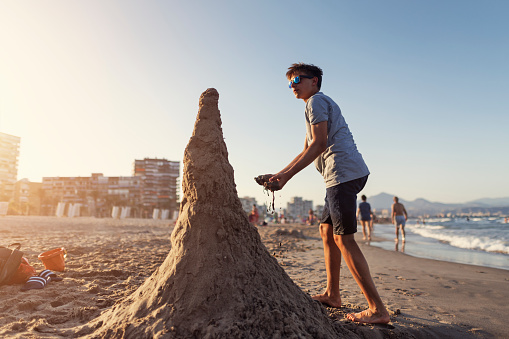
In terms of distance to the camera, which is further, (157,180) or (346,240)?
(157,180)

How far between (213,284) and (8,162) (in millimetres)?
74623

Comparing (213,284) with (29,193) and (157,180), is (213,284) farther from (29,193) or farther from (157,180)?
(29,193)

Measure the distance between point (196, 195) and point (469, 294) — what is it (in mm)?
3971

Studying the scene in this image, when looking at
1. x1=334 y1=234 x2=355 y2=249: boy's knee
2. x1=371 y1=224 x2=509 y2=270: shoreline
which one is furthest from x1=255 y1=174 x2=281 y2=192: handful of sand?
x1=371 y1=224 x2=509 y2=270: shoreline

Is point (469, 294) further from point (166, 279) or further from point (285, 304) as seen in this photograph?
point (166, 279)

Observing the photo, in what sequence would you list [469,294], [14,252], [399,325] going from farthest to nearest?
1. [469,294]
2. [14,252]
3. [399,325]

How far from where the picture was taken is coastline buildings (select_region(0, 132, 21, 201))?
5638cm

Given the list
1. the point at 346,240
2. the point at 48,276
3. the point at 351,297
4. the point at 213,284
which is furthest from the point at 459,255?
the point at 48,276

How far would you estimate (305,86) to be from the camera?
287 cm

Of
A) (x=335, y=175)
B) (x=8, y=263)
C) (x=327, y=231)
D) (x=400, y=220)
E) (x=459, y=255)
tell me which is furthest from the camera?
(x=400, y=220)

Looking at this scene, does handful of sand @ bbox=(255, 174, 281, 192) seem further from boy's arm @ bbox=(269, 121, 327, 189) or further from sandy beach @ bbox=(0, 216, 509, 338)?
sandy beach @ bbox=(0, 216, 509, 338)

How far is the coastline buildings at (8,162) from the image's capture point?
5638 cm

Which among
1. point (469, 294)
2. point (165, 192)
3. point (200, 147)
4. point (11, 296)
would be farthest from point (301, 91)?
point (165, 192)

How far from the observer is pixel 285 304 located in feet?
6.38
